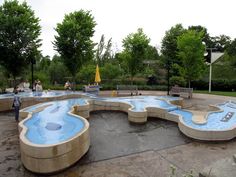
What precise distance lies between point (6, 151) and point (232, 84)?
26.8 metres

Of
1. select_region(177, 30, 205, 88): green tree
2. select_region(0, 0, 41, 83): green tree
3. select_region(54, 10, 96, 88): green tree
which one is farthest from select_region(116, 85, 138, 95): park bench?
select_region(0, 0, 41, 83): green tree

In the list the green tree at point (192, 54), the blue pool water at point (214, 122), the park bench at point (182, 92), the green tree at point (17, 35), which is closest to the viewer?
the blue pool water at point (214, 122)

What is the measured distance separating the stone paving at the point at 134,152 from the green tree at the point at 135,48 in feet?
42.1

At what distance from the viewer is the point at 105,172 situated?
19.7 ft

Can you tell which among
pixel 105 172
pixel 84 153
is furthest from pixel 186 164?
pixel 84 153

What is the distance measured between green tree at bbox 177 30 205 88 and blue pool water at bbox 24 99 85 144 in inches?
561

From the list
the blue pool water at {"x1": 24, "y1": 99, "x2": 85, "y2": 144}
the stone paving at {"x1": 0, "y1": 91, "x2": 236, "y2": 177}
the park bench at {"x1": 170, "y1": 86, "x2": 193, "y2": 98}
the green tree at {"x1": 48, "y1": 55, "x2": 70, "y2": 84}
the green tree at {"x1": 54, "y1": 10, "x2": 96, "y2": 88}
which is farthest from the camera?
the green tree at {"x1": 48, "y1": 55, "x2": 70, "y2": 84}

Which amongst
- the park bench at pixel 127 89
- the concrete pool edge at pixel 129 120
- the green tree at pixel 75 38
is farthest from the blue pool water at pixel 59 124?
the green tree at pixel 75 38

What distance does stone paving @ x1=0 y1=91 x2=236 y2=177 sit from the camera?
6059mm

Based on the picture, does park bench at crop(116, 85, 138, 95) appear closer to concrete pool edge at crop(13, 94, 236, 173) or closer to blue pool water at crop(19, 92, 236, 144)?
concrete pool edge at crop(13, 94, 236, 173)

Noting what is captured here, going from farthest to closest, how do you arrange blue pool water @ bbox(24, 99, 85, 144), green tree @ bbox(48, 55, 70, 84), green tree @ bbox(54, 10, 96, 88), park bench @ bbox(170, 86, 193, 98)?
green tree @ bbox(48, 55, 70, 84), green tree @ bbox(54, 10, 96, 88), park bench @ bbox(170, 86, 193, 98), blue pool water @ bbox(24, 99, 85, 144)

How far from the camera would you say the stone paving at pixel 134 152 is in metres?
6.06

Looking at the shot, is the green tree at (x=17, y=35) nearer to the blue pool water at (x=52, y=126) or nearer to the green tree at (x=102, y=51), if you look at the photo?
the blue pool water at (x=52, y=126)

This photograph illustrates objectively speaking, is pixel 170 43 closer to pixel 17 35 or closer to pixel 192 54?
pixel 192 54
